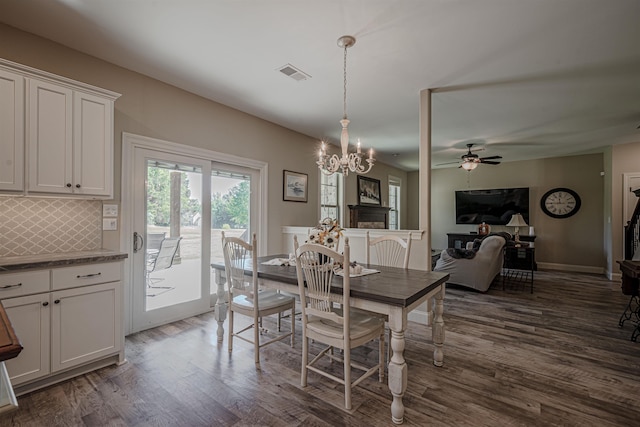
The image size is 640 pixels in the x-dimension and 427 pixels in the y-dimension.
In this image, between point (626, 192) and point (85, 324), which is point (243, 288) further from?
point (626, 192)

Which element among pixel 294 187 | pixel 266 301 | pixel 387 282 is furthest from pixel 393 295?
pixel 294 187

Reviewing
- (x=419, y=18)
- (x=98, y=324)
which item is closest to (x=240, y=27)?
(x=419, y=18)

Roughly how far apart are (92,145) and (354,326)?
2.56m

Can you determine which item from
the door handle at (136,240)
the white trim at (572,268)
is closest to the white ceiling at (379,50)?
the door handle at (136,240)

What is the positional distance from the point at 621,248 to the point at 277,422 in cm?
708

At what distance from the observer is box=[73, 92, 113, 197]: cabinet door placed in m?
2.38

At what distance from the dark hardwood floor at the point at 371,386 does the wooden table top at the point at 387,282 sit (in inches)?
28.8

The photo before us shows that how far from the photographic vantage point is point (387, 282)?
217 cm

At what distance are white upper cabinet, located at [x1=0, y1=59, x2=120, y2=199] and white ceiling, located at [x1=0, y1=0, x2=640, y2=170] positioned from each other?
53 centimetres

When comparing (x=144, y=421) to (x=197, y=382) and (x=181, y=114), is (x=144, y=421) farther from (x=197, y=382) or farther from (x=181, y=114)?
(x=181, y=114)

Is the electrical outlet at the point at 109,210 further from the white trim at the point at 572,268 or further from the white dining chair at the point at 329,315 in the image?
the white trim at the point at 572,268

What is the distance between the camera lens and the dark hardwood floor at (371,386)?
5.99 ft

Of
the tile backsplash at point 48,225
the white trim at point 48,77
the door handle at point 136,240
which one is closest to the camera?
the white trim at point 48,77

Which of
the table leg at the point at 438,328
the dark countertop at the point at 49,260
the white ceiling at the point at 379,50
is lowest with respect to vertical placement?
the table leg at the point at 438,328
